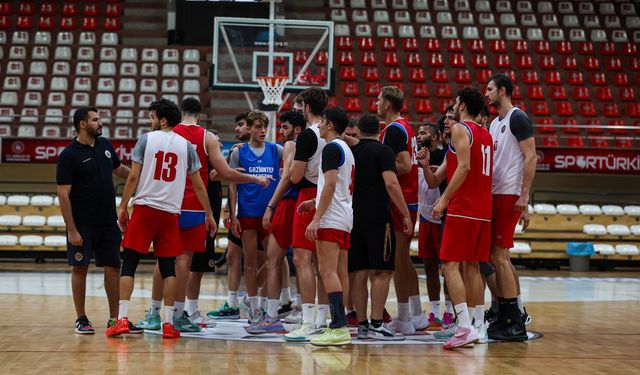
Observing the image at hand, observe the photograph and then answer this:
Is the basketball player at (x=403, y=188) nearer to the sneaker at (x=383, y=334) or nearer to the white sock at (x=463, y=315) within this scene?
the sneaker at (x=383, y=334)

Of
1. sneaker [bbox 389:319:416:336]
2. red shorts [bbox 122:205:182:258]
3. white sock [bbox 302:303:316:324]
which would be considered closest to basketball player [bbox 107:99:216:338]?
red shorts [bbox 122:205:182:258]

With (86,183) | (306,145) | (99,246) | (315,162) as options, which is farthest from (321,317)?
(86,183)

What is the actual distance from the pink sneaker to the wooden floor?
7 centimetres

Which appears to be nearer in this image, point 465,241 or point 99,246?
point 465,241

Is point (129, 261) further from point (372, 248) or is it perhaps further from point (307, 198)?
point (372, 248)

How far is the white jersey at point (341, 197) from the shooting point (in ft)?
21.2

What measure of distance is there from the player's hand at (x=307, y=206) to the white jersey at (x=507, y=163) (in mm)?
1575

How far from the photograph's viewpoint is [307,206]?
6.66 meters

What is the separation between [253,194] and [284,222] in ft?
2.17

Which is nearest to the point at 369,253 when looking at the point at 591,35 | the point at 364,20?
the point at 364,20

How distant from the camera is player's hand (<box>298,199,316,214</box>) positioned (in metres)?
6.64

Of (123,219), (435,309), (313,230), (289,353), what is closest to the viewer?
(289,353)

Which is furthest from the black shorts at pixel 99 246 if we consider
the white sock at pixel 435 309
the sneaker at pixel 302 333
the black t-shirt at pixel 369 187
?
the white sock at pixel 435 309

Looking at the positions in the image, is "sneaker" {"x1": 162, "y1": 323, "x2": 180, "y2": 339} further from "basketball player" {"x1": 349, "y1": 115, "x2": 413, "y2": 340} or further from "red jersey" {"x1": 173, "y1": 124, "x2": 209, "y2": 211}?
"basketball player" {"x1": 349, "y1": 115, "x2": 413, "y2": 340}
